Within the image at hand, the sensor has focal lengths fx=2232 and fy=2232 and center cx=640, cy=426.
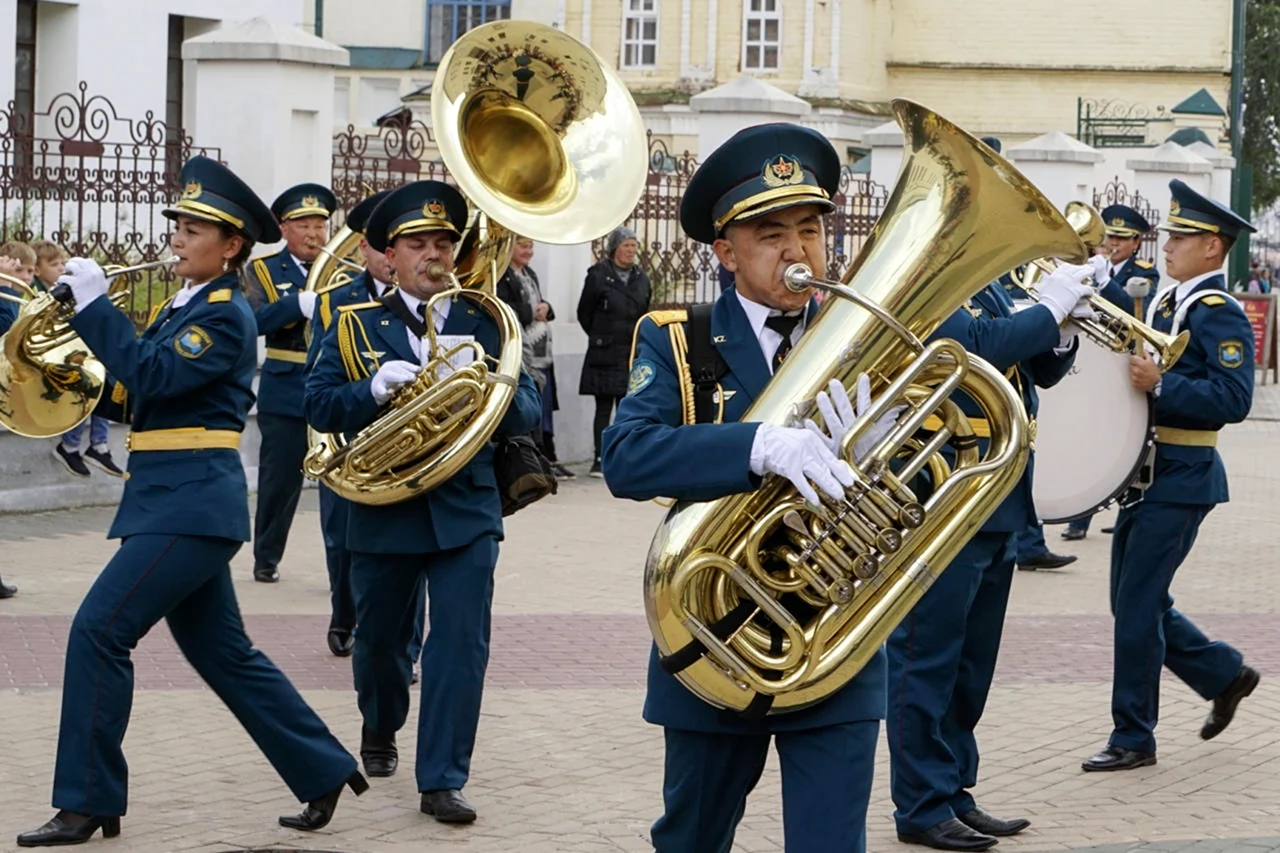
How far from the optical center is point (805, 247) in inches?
176

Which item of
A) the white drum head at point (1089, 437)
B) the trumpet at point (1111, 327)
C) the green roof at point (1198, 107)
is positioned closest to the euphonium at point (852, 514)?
the trumpet at point (1111, 327)

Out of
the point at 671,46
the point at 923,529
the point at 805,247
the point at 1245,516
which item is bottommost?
the point at 1245,516

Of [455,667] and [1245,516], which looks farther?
[1245,516]

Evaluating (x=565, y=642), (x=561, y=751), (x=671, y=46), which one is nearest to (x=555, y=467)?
(x=565, y=642)

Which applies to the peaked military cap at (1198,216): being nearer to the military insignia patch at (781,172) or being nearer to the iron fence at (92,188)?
the military insignia patch at (781,172)

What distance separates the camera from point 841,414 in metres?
4.15

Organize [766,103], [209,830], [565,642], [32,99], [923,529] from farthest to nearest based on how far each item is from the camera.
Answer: [32,99] < [766,103] < [565,642] < [209,830] < [923,529]

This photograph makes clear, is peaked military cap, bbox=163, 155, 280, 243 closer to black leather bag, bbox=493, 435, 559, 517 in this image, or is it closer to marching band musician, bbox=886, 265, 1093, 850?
black leather bag, bbox=493, 435, 559, 517

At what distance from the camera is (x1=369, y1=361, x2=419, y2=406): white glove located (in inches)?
250

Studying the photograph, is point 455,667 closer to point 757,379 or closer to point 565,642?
point 757,379

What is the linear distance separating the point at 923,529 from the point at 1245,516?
401 inches

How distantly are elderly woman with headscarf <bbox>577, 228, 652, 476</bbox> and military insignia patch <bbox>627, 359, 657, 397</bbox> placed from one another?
9962 mm

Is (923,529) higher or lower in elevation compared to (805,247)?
lower

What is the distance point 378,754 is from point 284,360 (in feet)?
10.9
